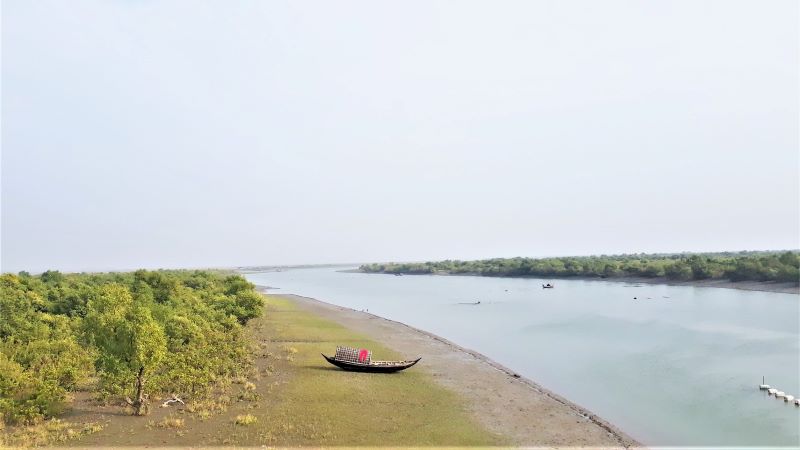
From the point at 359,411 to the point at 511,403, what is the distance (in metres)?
8.34

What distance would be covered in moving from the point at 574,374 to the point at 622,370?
3932mm

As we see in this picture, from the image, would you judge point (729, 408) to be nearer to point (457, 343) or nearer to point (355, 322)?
point (457, 343)

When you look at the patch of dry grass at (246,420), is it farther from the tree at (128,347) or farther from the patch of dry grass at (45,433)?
the patch of dry grass at (45,433)

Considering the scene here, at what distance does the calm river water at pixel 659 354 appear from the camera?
82.4 feet

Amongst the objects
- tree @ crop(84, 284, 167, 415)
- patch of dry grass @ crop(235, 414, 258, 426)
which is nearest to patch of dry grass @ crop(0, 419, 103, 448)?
tree @ crop(84, 284, 167, 415)

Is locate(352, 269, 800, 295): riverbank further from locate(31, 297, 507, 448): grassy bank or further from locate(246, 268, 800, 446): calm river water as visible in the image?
locate(31, 297, 507, 448): grassy bank

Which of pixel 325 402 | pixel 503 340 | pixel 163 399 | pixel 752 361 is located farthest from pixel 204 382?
pixel 752 361

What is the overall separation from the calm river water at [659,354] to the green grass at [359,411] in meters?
8.54

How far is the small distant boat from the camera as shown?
31.2 metres

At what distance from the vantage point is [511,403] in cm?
2620

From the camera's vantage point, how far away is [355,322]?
198ft

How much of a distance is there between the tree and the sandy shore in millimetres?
15434

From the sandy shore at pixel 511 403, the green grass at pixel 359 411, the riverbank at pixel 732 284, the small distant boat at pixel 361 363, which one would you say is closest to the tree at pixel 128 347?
the green grass at pixel 359 411

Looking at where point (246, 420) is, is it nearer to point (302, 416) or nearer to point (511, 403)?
point (302, 416)
